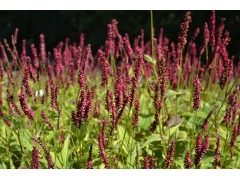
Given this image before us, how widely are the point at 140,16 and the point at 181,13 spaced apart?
98cm

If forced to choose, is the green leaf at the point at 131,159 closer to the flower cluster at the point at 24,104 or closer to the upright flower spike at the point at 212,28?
the flower cluster at the point at 24,104

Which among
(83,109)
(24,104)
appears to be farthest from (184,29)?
(24,104)

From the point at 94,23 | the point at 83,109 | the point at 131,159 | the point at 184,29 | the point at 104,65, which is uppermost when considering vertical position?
the point at 94,23

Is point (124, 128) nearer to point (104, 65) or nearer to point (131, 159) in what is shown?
point (131, 159)

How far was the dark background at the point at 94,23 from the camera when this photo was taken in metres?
10.1

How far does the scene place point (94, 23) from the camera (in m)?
12.0

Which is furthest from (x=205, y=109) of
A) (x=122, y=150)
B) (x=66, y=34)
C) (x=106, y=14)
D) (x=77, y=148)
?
(x=66, y=34)

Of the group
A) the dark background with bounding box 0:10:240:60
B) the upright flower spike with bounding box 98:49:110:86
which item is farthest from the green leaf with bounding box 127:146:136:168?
the dark background with bounding box 0:10:240:60

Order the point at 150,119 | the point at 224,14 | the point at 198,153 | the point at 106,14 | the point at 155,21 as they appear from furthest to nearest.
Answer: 1. the point at 106,14
2. the point at 155,21
3. the point at 224,14
4. the point at 150,119
5. the point at 198,153

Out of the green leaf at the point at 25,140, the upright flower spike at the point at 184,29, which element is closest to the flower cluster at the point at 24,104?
the green leaf at the point at 25,140

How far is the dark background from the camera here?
33.1ft

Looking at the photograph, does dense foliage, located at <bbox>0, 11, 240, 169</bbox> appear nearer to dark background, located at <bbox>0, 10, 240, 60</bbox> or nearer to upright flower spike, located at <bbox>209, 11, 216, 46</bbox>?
upright flower spike, located at <bbox>209, 11, 216, 46</bbox>

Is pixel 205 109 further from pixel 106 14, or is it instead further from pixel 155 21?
pixel 106 14

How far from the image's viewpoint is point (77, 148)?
105 inches
